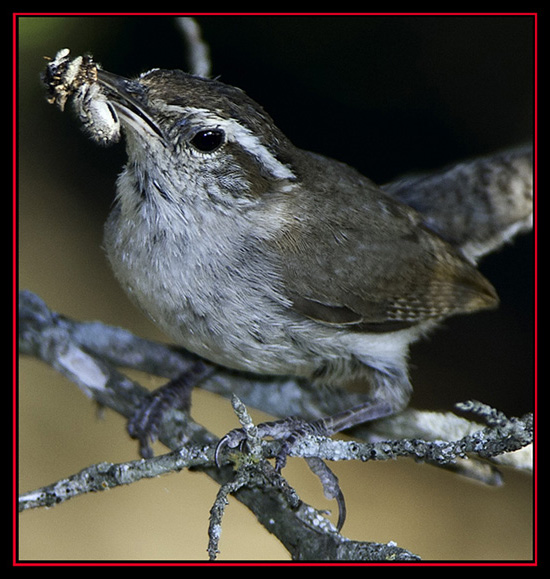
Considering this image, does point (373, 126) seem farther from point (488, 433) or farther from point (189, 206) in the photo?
point (488, 433)

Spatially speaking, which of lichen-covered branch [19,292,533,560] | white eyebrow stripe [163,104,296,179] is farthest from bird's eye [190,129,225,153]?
lichen-covered branch [19,292,533,560]

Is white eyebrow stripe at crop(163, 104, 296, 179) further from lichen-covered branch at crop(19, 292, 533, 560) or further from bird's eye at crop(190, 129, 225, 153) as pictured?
lichen-covered branch at crop(19, 292, 533, 560)

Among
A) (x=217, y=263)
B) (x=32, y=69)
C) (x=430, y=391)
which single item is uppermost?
(x=32, y=69)

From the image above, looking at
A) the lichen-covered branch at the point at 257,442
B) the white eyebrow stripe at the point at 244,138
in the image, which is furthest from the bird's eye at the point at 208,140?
the lichen-covered branch at the point at 257,442

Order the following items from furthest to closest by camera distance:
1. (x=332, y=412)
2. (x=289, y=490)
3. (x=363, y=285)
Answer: (x=332, y=412), (x=363, y=285), (x=289, y=490)

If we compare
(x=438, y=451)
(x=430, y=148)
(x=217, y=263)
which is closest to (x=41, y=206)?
(x=430, y=148)

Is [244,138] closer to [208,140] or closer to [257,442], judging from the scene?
[208,140]
